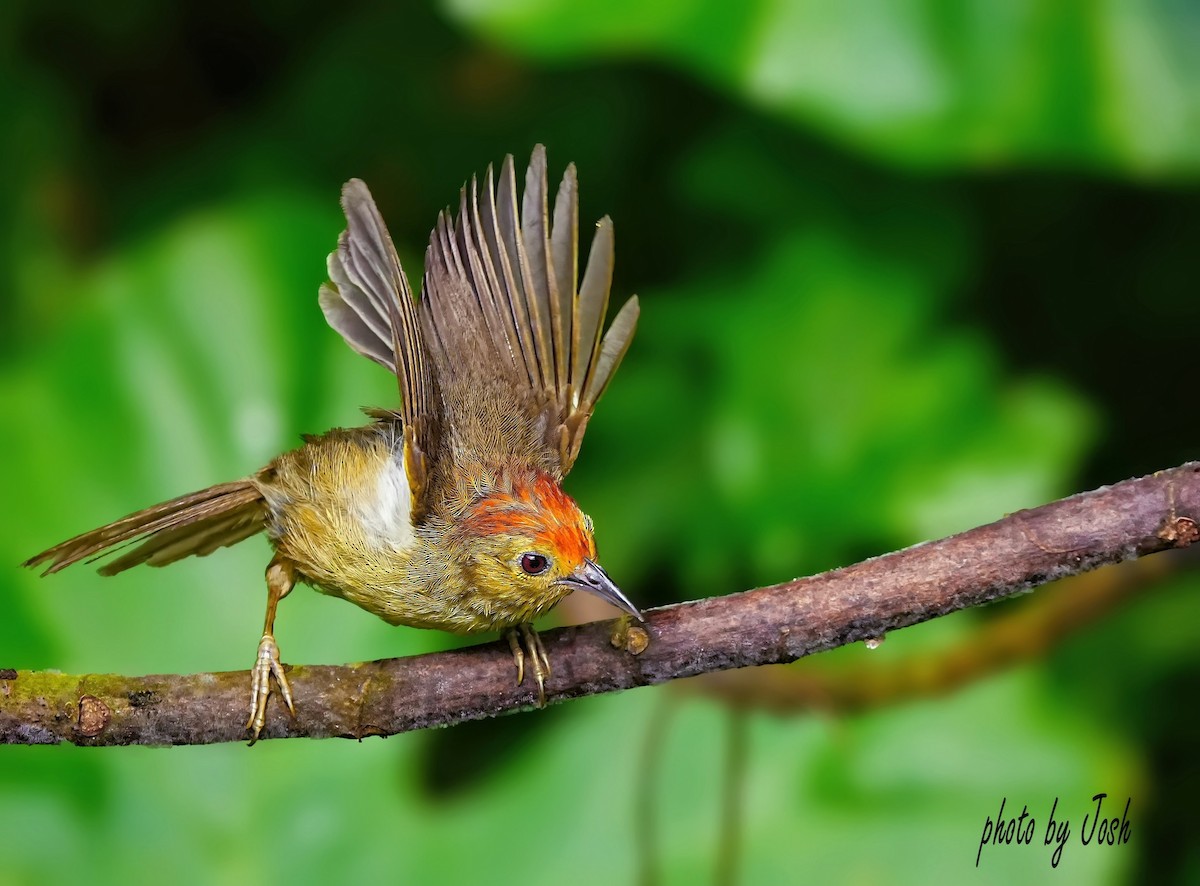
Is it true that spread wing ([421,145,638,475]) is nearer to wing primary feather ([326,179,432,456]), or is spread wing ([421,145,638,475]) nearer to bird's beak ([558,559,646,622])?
wing primary feather ([326,179,432,456])

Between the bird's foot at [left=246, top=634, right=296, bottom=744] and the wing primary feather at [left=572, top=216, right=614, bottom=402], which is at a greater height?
the wing primary feather at [left=572, top=216, right=614, bottom=402]

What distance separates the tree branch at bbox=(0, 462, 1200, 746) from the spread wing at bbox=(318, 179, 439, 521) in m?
0.41

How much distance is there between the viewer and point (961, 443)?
127 inches

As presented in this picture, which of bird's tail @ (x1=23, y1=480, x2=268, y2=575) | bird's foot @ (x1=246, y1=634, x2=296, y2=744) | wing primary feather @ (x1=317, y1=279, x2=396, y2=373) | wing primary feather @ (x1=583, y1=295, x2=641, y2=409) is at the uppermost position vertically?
wing primary feather @ (x1=317, y1=279, x2=396, y2=373)

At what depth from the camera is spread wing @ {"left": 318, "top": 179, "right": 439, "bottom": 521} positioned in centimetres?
224

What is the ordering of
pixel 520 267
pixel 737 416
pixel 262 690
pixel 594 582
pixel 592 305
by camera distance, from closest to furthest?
pixel 262 690 → pixel 594 582 → pixel 520 267 → pixel 592 305 → pixel 737 416

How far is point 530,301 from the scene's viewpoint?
251cm

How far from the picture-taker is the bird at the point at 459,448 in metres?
2.35

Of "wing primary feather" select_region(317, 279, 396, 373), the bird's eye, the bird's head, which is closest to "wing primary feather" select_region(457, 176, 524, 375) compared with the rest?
"wing primary feather" select_region(317, 279, 396, 373)

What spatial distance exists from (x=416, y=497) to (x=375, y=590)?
7.9 inches

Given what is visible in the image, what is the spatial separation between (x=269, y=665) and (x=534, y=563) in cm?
50

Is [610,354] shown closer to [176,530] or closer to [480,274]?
[480,274]

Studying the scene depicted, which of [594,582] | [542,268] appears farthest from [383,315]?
[594,582]

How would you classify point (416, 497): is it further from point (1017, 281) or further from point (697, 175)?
point (1017, 281)
